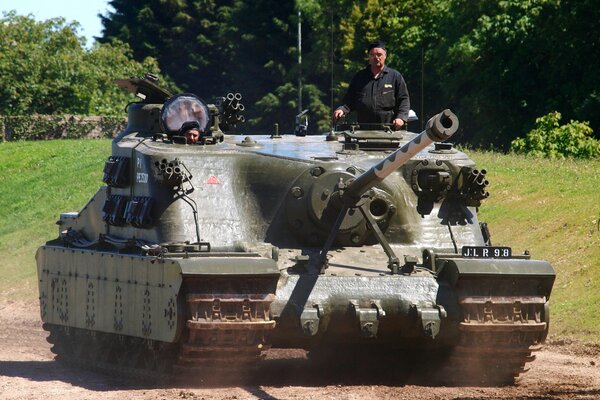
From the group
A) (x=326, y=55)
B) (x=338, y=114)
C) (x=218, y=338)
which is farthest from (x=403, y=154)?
(x=326, y=55)

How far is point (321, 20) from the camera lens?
209 ft

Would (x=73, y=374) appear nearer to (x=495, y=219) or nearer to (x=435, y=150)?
(x=435, y=150)

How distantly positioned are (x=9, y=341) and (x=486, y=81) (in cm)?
3050

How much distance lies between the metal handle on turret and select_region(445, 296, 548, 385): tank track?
4.64 feet

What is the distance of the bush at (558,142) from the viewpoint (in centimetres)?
3700

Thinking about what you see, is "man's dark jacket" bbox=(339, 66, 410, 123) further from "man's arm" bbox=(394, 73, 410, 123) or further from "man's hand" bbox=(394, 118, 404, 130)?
"man's hand" bbox=(394, 118, 404, 130)

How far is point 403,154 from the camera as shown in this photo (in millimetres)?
14805

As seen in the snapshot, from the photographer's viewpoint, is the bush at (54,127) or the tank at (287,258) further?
the bush at (54,127)

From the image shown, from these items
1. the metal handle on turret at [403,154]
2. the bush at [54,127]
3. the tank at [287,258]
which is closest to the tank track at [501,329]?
the tank at [287,258]

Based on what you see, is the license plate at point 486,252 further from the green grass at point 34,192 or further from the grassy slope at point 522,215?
the green grass at point 34,192

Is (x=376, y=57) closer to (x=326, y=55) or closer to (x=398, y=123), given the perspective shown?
(x=398, y=123)

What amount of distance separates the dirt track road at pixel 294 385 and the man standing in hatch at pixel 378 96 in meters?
2.82

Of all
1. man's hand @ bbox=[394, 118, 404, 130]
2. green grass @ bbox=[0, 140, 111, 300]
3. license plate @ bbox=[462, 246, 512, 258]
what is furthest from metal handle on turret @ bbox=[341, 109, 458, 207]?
green grass @ bbox=[0, 140, 111, 300]

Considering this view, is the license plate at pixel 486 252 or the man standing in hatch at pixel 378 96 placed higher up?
the man standing in hatch at pixel 378 96
